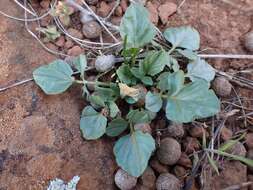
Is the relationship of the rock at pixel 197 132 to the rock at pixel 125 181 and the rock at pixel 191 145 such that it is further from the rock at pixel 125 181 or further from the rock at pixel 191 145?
the rock at pixel 125 181

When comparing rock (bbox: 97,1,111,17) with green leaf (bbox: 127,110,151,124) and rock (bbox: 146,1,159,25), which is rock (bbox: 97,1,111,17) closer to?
rock (bbox: 146,1,159,25)

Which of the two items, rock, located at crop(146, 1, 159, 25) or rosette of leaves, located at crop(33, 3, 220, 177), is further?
rock, located at crop(146, 1, 159, 25)

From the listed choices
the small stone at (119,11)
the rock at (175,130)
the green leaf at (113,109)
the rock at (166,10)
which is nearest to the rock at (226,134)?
the rock at (175,130)

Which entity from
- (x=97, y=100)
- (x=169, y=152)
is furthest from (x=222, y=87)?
(x=97, y=100)

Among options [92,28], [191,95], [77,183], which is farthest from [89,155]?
[92,28]

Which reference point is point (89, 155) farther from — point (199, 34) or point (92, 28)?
point (199, 34)

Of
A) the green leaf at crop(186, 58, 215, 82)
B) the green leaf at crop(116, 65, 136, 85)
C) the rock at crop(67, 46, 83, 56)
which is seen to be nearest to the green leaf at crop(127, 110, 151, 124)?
the green leaf at crop(116, 65, 136, 85)
